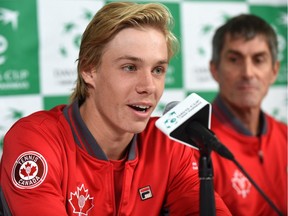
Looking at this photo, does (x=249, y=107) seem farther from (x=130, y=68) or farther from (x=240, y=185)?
(x=130, y=68)

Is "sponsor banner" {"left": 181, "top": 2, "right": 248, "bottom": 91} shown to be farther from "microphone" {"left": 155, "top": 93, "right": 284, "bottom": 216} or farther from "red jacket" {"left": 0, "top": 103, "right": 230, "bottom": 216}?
"microphone" {"left": 155, "top": 93, "right": 284, "bottom": 216}

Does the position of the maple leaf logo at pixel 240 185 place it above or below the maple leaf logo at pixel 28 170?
below

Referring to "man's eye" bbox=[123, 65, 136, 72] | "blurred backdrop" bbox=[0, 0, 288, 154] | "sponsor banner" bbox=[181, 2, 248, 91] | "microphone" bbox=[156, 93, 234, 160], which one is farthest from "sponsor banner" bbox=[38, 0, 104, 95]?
"microphone" bbox=[156, 93, 234, 160]

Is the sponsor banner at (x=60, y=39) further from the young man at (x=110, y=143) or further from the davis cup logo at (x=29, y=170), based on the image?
the davis cup logo at (x=29, y=170)

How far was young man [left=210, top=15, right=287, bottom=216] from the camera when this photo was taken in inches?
78.5

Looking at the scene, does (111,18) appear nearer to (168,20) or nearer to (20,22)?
(168,20)

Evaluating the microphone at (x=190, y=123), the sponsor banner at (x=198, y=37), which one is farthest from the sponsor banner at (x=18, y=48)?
the microphone at (x=190, y=123)

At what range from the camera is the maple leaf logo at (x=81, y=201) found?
135 centimetres

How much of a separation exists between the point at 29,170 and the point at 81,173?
0.18 m

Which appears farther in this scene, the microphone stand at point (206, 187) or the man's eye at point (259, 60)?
the man's eye at point (259, 60)

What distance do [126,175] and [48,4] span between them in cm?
103

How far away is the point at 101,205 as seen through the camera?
139 centimetres

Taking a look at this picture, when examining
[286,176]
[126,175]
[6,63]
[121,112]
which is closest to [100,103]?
[121,112]

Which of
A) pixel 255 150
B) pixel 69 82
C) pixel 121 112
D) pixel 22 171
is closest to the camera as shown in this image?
pixel 22 171
